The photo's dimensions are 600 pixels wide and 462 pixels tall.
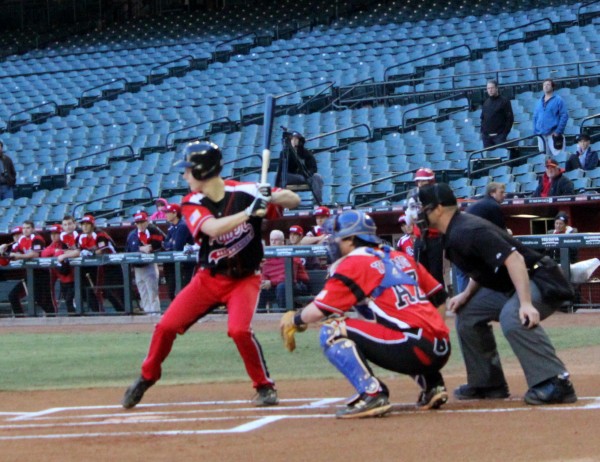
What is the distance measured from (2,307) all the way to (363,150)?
7.28m

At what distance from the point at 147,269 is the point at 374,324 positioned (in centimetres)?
1035

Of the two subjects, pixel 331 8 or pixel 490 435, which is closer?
pixel 490 435

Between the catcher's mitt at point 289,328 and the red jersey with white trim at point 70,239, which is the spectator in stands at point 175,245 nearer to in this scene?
the red jersey with white trim at point 70,239

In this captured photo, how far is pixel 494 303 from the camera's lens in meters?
6.90

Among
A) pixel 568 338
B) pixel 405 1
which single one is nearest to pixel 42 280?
pixel 568 338

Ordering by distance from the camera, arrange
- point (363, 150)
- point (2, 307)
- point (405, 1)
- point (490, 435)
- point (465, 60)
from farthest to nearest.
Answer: point (405, 1)
point (465, 60)
point (363, 150)
point (2, 307)
point (490, 435)

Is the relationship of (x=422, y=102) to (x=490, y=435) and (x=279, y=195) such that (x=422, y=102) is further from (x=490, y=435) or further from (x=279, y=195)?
(x=490, y=435)

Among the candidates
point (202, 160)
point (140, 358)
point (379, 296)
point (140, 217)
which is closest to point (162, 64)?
point (140, 217)

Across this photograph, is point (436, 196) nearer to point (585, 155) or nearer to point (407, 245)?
point (407, 245)

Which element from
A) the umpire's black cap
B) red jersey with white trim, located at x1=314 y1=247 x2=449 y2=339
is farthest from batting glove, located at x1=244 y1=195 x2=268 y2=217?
the umpire's black cap

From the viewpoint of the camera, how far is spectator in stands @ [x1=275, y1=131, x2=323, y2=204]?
1652 centimetres

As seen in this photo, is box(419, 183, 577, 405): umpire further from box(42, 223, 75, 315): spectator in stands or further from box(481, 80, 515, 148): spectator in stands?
box(481, 80, 515, 148): spectator in stands

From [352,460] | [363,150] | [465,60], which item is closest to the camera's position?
[352,460]

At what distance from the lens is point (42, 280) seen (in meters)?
17.4
